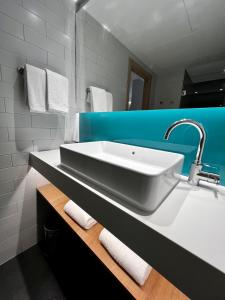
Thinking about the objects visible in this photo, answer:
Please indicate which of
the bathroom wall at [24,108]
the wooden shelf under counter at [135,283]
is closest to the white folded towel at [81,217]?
the wooden shelf under counter at [135,283]

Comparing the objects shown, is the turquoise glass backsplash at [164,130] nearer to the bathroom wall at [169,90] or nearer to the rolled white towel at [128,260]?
the bathroom wall at [169,90]

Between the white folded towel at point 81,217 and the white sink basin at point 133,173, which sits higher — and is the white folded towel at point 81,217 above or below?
below

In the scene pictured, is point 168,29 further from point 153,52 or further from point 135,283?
point 135,283

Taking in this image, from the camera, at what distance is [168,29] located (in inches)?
33.2

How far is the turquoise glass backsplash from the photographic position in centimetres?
72

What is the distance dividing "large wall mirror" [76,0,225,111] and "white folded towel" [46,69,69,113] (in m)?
0.22

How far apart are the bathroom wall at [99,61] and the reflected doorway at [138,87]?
0.05 meters

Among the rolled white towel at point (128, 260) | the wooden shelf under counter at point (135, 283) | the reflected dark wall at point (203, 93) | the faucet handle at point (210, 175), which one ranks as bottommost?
the wooden shelf under counter at point (135, 283)

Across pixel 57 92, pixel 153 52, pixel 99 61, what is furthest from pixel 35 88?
pixel 153 52

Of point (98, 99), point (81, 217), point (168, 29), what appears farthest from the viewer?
point (98, 99)

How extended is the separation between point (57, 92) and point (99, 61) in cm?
48

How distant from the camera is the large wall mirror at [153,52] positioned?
717 mm

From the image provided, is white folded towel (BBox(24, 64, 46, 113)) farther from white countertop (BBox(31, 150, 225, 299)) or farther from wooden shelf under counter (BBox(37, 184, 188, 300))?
wooden shelf under counter (BBox(37, 184, 188, 300))

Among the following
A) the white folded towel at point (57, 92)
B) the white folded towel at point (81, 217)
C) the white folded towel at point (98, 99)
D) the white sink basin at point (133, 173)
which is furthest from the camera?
the white folded towel at point (98, 99)
